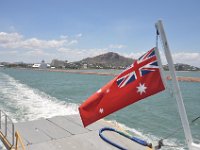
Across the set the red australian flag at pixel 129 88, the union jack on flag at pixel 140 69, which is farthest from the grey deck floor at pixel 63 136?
the union jack on flag at pixel 140 69

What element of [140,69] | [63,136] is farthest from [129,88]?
[63,136]

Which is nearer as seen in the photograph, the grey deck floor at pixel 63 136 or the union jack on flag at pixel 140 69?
the union jack on flag at pixel 140 69

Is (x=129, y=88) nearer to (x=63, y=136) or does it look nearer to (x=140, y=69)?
(x=140, y=69)

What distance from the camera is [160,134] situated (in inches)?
691

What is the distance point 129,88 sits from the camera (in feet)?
15.6

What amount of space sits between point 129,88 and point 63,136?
24.2 feet

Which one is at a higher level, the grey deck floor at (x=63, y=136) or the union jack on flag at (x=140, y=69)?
the union jack on flag at (x=140, y=69)

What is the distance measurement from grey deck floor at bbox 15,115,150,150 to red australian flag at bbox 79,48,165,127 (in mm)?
5216

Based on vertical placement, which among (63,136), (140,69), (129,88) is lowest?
(63,136)

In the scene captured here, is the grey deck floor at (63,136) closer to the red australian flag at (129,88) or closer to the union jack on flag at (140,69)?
the red australian flag at (129,88)

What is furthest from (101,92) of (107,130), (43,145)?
(107,130)

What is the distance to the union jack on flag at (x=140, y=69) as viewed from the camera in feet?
15.0

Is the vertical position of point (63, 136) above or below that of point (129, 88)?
below

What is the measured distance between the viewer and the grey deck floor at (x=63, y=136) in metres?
9.78
